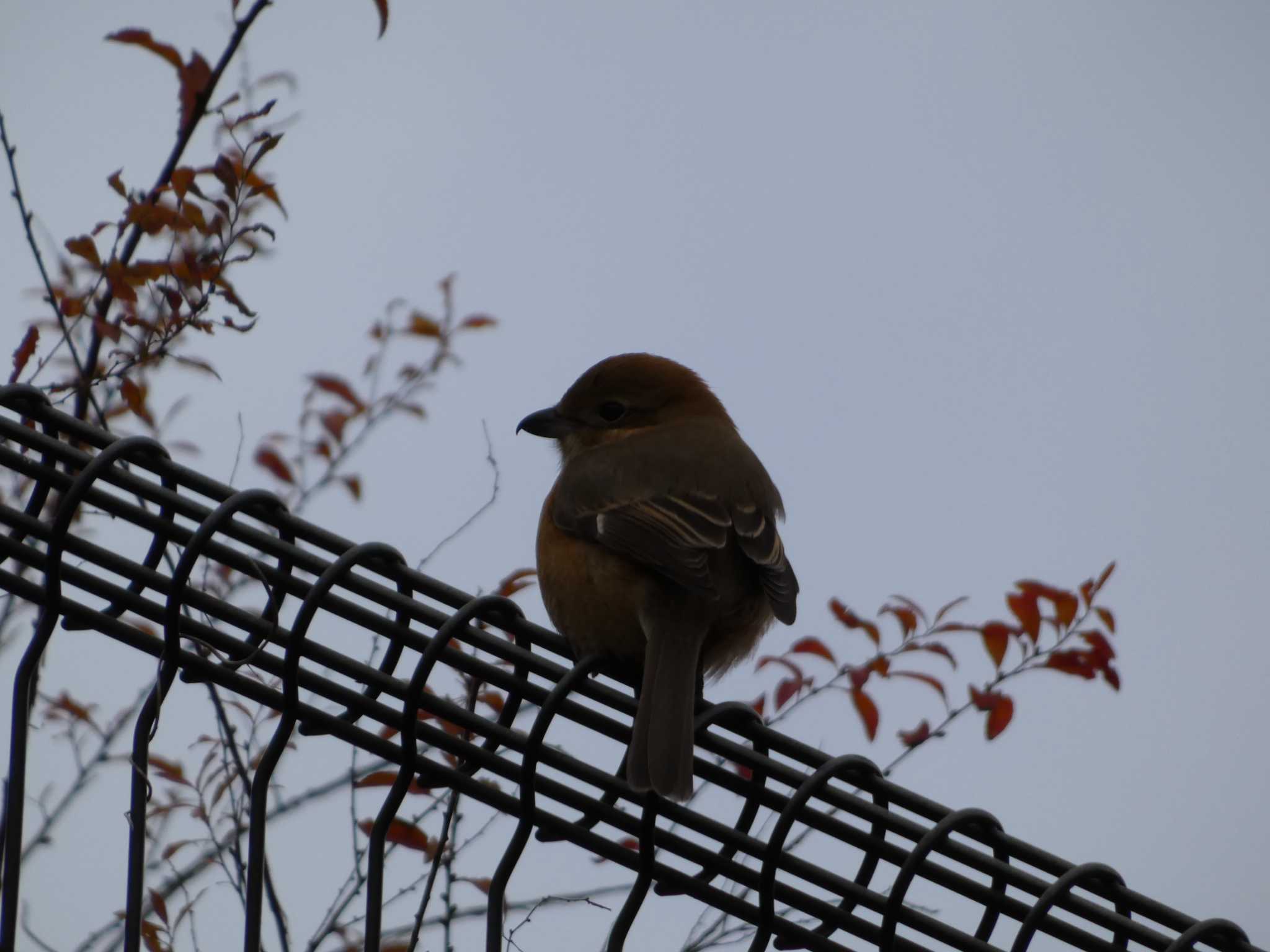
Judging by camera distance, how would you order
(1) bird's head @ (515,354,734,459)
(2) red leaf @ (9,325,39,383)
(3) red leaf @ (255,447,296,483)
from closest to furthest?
(2) red leaf @ (9,325,39,383) < (1) bird's head @ (515,354,734,459) < (3) red leaf @ (255,447,296,483)

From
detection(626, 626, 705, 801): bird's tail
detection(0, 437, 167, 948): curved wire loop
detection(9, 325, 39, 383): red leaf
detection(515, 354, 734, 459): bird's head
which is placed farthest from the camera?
detection(515, 354, 734, 459): bird's head

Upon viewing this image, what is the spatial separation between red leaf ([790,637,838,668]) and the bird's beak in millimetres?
1115

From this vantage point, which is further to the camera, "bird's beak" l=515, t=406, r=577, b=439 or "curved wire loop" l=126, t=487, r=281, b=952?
"bird's beak" l=515, t=406, r=577, b=439

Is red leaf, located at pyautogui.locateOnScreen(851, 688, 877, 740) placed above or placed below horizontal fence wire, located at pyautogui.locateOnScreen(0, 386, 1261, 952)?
above

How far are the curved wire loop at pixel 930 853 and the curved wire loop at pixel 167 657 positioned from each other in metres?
0.95

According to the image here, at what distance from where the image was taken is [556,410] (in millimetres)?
5395

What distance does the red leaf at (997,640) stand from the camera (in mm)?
5230

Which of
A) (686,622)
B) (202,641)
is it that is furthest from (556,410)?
(202,641)

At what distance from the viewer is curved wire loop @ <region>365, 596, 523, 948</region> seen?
195cm

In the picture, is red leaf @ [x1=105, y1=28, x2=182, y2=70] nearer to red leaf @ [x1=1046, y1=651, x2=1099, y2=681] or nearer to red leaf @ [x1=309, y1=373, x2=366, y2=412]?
red leaf @ [x1=309, y1=373, x2=366, y2=412]

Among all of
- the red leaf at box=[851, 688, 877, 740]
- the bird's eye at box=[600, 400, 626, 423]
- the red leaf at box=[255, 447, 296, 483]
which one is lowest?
the red leaf at box=[255, 447, 296, 483]

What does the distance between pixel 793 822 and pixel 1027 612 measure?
3.46 metres

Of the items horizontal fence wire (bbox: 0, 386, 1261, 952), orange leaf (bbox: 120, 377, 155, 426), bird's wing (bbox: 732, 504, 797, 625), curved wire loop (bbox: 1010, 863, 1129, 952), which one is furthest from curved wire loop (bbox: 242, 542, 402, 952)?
orange leaf (bbox: 120, 377, 155, 426)

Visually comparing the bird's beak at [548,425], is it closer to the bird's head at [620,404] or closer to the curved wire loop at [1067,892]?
the bird's head at [620,404]
